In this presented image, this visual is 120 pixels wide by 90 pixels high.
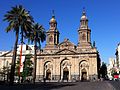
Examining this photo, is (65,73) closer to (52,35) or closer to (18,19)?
(52,35)

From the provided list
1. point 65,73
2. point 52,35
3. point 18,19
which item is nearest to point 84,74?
point 65,73

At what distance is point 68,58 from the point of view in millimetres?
106125

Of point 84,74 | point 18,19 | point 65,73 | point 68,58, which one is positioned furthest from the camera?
point 65,73

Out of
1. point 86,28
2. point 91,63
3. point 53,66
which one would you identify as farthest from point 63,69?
point 86,28

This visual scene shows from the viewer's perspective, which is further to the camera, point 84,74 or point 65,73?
point 65,73

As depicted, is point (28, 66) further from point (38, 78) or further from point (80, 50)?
point (80, 50)

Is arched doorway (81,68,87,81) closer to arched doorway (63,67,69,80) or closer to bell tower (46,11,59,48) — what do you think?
arched doorway (63,67,69,80)

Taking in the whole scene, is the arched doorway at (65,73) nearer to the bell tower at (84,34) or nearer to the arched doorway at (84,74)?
the arched doorway at (84,74)

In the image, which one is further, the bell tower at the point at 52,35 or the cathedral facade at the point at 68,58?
the bell tower at the point at 52,35

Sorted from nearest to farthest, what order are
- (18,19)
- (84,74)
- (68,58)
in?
(18,19) < (84,74) < (68,58)

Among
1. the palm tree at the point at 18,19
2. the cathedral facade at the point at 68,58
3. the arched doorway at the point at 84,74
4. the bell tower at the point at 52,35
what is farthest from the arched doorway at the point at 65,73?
the palm tree at the point at 18,19

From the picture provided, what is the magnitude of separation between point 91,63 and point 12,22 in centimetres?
5599

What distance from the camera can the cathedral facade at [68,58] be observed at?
104m

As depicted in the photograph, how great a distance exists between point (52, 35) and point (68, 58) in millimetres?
11099
